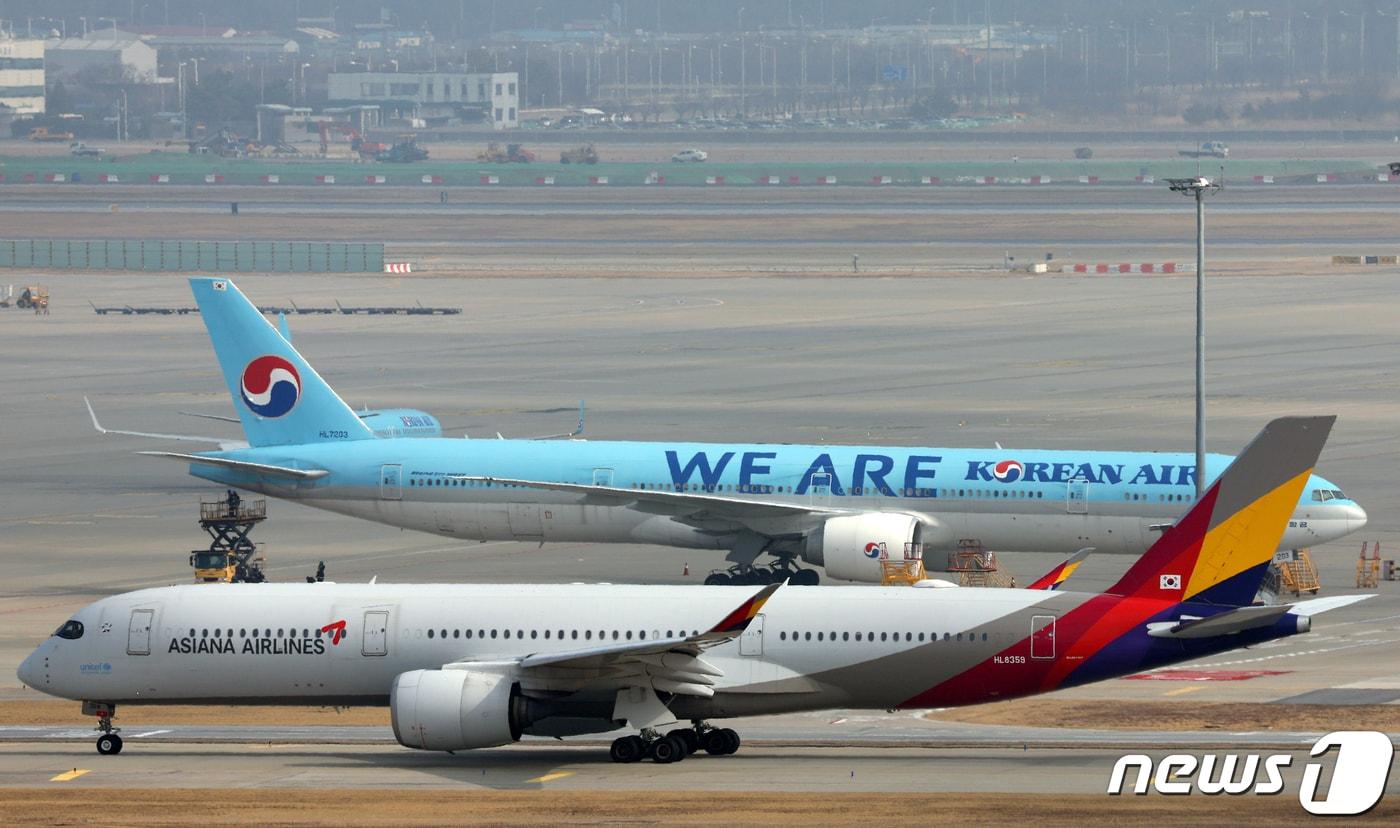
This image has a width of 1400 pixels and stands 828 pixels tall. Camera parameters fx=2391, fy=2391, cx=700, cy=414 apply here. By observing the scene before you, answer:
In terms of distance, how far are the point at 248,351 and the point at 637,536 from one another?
12.7m

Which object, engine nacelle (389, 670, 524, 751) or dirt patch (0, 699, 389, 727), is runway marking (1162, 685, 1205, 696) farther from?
dirt patch (0, 699, 389, 727)

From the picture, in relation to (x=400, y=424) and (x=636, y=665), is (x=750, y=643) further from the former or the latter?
(x=400, y=424)

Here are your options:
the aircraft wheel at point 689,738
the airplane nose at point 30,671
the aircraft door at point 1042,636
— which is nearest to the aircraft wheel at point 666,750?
the aircraft wheel at point 689,738

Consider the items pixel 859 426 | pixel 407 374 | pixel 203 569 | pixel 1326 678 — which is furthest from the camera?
pixel 407 374

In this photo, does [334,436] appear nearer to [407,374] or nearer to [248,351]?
[248,351]

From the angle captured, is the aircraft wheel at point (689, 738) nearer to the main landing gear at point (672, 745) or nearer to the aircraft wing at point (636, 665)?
the main landing gear at point (672, 745)

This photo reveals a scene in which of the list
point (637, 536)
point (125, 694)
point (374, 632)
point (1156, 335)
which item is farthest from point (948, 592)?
point (1156, 335)

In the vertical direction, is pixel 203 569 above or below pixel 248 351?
below

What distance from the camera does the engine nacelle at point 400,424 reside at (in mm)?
74750

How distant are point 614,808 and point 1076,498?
26.7 meters

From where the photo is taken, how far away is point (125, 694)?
45.0 metres

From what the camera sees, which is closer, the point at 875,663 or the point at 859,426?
the point at 875,663

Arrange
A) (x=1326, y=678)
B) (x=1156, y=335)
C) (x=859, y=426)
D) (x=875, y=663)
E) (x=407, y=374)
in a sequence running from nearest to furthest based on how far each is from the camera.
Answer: (x=875, y=663)
(x=1326, y=678)
(x=859, y=426)
(x=407, y=374)
(x=1156, y=335)

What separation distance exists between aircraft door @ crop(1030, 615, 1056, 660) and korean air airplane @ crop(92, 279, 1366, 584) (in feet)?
62.7
